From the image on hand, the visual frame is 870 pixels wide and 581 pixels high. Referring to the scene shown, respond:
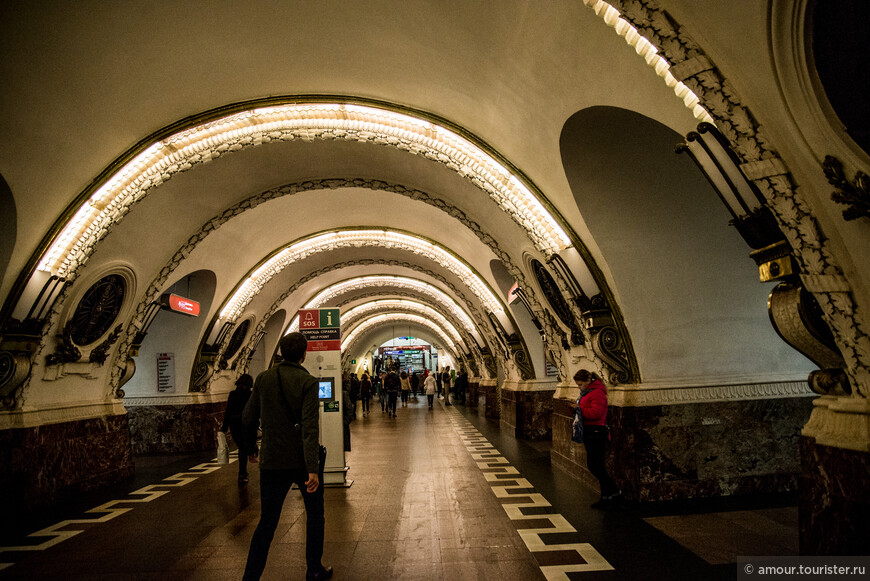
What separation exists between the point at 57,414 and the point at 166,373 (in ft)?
13.2

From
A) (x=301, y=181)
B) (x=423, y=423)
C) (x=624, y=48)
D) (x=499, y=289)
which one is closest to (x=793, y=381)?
(x=624, y=48)

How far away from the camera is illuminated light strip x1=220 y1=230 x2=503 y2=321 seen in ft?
38.2

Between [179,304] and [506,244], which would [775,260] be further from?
[179,304]

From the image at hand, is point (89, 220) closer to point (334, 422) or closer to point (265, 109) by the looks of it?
point (265, 109)

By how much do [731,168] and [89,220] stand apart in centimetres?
685

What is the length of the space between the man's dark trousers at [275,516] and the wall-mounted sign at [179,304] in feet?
23.2

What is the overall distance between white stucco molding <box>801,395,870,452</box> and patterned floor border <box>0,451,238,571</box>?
5792 mm

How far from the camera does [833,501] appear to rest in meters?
3.04

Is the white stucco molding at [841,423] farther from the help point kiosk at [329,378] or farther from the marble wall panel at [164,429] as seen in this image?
the marble wall panel at [164,429]

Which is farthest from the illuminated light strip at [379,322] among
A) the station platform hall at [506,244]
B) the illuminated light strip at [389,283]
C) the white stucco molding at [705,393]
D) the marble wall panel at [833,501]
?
the marble wall panel at [833,501]

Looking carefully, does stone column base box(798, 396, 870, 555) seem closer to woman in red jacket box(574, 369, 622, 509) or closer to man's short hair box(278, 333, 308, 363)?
woman in red jacket box(574, 369, 622, 509)

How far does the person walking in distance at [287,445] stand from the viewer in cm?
321

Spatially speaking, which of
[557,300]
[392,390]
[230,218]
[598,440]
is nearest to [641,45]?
[598,440]

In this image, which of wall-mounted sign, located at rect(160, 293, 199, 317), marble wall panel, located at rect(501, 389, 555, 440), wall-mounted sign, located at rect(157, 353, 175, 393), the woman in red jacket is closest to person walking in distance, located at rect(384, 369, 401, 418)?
marble wall panel, located at rect(501, 389, 555, 440)
